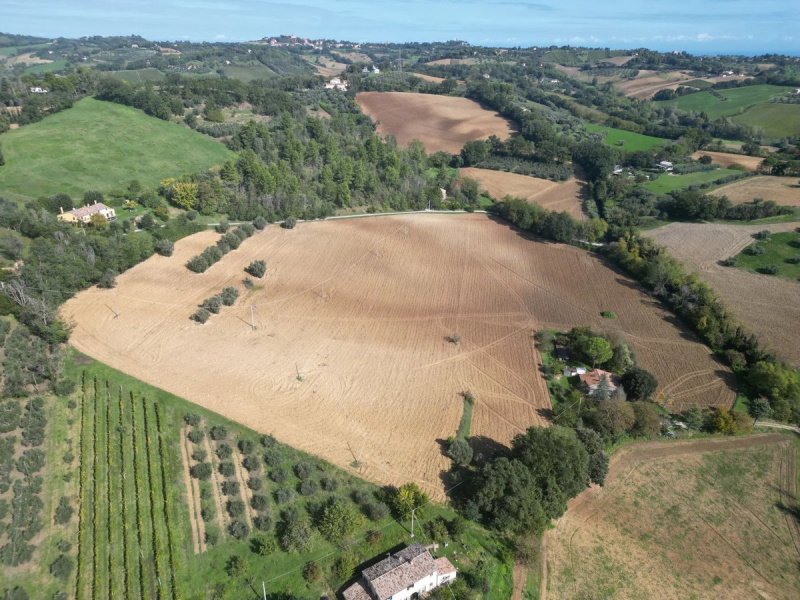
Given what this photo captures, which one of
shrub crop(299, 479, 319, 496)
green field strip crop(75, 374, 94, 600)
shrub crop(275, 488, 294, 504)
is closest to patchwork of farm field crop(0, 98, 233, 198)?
green field strip crop(75, 374, 94, 600)

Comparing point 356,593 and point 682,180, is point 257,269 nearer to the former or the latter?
point 356,593

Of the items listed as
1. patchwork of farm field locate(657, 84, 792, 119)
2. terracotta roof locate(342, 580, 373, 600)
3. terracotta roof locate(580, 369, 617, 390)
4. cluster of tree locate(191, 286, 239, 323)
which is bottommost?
terracotta roof locate(342, 580, 373, 600)

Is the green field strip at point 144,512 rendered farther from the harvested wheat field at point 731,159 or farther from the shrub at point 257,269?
the harvested wheat field at point 731,159

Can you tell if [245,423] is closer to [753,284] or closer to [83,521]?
[83,521]

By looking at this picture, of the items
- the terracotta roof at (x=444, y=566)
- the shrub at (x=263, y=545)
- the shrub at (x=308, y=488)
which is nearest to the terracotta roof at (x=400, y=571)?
the terracotta roof at (x=444, y=566)

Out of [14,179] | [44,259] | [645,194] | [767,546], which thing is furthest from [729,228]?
[14,179]

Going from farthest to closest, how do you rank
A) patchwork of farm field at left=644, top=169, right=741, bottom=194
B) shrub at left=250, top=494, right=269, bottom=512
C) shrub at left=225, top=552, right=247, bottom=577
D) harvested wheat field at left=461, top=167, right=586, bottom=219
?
patchwork of farm field at left=644, top=169, right=741, bottom=194 < harvested wheat field at left=461, top=167, right=586, bottom=219 < shrub at left=250, top=494, right=269, bottom=512 < shrub at left=225, top=552, right=247, bottom=577

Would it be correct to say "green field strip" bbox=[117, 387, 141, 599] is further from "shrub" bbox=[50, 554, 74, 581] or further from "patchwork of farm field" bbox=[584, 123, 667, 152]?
"patchwork of farm field" bbox=[584, 123, 667, 152]
